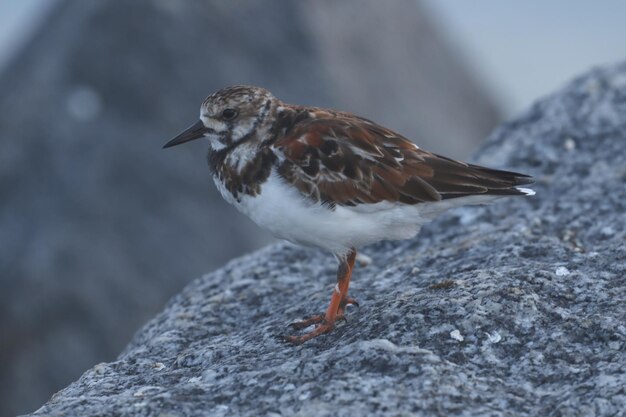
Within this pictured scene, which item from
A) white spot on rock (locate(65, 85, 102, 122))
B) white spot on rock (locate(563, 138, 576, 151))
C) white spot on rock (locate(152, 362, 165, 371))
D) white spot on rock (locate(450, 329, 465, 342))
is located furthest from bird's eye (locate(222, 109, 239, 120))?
white spot on rock (locate(65, 85, 102, 122))

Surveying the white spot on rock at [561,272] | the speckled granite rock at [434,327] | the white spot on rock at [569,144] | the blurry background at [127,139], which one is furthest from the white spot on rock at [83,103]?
the white spot on rock at [561,272]

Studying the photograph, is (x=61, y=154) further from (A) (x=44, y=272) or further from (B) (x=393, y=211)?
(B) (x=393, y=211)

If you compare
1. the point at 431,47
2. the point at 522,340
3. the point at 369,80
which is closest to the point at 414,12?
the point at 431,47

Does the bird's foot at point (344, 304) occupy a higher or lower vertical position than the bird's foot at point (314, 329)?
higher

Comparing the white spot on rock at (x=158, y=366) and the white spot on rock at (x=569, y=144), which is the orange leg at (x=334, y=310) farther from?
the white spot on rock at (x=569, y=144)

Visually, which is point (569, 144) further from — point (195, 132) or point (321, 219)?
point (195, 132)

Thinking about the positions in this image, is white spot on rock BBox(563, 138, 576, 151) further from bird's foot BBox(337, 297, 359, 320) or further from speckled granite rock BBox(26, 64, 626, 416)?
bird's foot BBox(337, 297, 359, 320)
